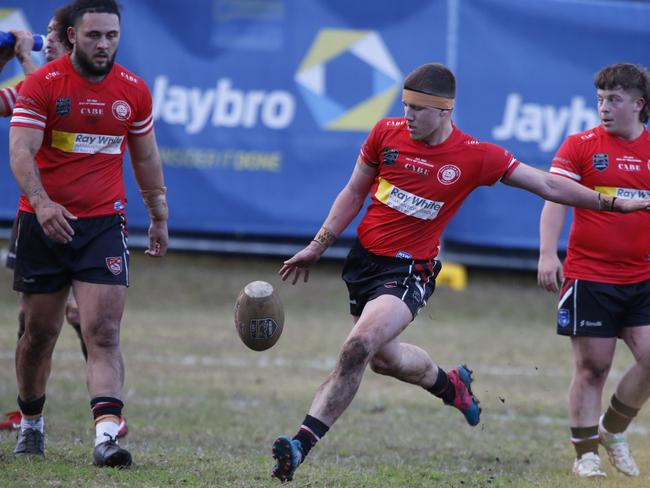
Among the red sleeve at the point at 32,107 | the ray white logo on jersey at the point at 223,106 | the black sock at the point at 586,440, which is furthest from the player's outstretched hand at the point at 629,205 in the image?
the ray white logo on jersey at the point at 223,106

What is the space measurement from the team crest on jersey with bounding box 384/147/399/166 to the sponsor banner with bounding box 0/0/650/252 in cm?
778

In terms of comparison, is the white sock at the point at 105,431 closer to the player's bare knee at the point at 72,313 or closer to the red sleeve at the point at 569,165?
the player's bare knee at the point at 72,313

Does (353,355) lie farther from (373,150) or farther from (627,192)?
(627,192)

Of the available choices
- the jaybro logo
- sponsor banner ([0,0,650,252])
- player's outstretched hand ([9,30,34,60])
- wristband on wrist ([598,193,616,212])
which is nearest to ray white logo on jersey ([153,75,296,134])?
sponsor banner ([0,0,650,252])

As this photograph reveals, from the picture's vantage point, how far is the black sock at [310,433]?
5824mm

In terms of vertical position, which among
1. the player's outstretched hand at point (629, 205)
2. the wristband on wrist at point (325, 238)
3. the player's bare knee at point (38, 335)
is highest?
the player's outstretched hand at point (629, 205)

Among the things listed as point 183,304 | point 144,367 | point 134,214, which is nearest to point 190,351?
point 144,367

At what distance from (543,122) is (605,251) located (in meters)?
7.62

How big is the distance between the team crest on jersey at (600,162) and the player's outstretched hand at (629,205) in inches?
19.8

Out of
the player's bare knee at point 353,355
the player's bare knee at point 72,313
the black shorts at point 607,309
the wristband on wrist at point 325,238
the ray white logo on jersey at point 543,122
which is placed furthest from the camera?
the ray white logo on jersey at point 543,122

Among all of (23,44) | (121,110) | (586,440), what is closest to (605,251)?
(586,440)

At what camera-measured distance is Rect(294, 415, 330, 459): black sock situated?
582 cm

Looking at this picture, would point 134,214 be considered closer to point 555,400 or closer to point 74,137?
point 555,400

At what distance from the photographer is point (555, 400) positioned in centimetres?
998
